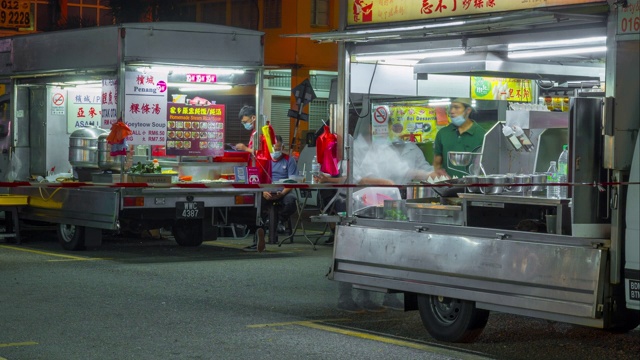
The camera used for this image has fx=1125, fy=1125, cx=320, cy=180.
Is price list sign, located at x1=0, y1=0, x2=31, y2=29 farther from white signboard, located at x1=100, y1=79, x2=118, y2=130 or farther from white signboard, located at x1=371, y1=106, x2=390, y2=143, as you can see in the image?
white signboard, located at x1=371, y1=106, x2=390, y2=143

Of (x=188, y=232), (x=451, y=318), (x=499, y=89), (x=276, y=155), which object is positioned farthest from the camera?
(x=276, y=155)

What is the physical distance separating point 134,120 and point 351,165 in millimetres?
5361

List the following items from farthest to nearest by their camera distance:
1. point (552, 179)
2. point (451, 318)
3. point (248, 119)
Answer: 1. point (248, 119)
2. point (552, 179)
3. point (451, 318)

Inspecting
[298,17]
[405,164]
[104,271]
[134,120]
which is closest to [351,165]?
[405,164]

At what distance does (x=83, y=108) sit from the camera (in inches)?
725

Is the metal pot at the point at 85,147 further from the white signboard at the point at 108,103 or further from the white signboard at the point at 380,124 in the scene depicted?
the white signboard at the point at 380,124

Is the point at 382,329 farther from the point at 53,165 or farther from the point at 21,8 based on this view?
the point at 21,8

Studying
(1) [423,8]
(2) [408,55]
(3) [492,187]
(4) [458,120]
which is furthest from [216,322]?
(1) [423,8]

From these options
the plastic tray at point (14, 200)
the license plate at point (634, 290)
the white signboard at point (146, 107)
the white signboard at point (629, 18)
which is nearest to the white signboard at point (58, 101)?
the plastic tray at point (14, 200)

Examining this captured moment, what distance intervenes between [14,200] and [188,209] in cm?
311

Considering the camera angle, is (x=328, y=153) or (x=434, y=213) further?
(x=328, y=153)

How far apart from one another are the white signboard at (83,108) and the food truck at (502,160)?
7.40m

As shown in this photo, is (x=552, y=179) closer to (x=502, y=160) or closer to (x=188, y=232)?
(x=502, y=160)

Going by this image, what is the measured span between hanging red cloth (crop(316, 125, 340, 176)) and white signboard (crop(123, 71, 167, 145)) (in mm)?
4154
